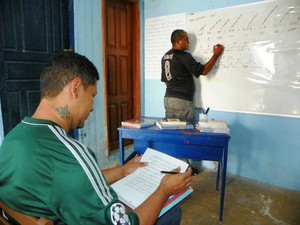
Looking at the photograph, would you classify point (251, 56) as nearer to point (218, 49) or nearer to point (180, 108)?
point (218, 49)

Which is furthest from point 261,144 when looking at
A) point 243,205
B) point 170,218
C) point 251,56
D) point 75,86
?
point 75,86

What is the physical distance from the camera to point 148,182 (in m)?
1.04

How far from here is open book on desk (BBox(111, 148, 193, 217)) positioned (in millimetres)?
974

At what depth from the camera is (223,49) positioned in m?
2.67

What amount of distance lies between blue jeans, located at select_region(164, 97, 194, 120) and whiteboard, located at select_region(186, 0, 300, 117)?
9.1 inches

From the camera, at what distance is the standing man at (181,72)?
2.60 m

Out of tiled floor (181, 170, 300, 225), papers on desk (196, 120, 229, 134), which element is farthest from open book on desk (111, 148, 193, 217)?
tiled floor (181, 170, 300, 225)

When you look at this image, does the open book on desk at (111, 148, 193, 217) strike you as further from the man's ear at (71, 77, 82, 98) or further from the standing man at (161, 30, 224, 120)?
the standing man at (161, 30, 224, 120)

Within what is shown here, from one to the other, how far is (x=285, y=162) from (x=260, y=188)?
14.6 inches

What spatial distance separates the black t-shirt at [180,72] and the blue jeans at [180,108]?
5 centimetres

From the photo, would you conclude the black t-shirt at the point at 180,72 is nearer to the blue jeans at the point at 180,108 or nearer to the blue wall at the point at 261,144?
the blue jeans at the point at 180,108

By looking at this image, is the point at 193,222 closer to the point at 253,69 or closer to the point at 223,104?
the point at 223,104

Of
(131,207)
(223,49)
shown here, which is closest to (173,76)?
(223,49)

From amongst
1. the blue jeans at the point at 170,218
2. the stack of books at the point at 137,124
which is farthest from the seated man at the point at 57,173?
the stack of books at the point at 137,124
